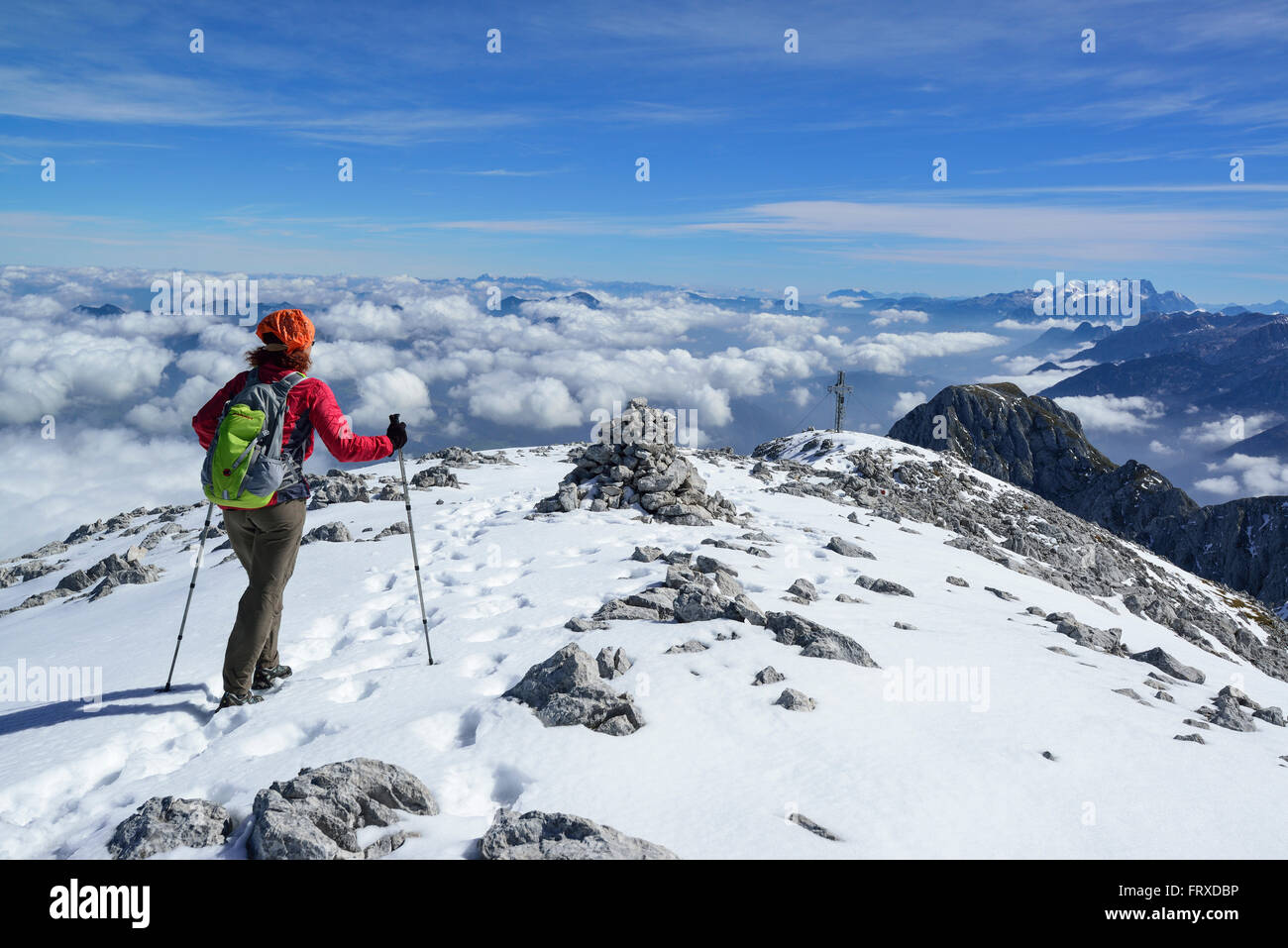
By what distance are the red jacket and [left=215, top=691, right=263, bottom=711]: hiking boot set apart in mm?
2347

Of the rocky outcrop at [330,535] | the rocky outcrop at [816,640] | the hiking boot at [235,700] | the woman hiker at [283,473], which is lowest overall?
the hiking boot at [235,700]

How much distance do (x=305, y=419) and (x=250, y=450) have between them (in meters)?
0.68

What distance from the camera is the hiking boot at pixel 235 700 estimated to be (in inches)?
296

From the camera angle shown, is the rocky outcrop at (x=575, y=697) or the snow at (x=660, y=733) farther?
the rocky outcrop at (x=575, y=697)

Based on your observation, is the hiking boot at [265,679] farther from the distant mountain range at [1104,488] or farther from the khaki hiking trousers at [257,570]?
the distant mountain range at [1104,488]

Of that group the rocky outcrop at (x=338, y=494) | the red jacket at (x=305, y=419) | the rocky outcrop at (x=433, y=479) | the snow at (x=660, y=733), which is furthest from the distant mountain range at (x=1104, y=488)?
the red jacket at (x=305, y=419)

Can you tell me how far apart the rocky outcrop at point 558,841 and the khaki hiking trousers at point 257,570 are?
4.30 meters

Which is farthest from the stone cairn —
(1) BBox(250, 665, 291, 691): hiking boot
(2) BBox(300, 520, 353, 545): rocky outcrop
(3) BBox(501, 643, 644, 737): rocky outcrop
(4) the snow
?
(3) BBox(501, 643, 644, 737): rocky outcrop

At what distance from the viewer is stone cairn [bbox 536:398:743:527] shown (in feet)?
59.8

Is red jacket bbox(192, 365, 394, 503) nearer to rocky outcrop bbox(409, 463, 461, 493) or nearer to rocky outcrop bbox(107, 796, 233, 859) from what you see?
rocky outcrop bbox(107, 796, 233, 859)

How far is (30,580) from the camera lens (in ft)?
60.6
